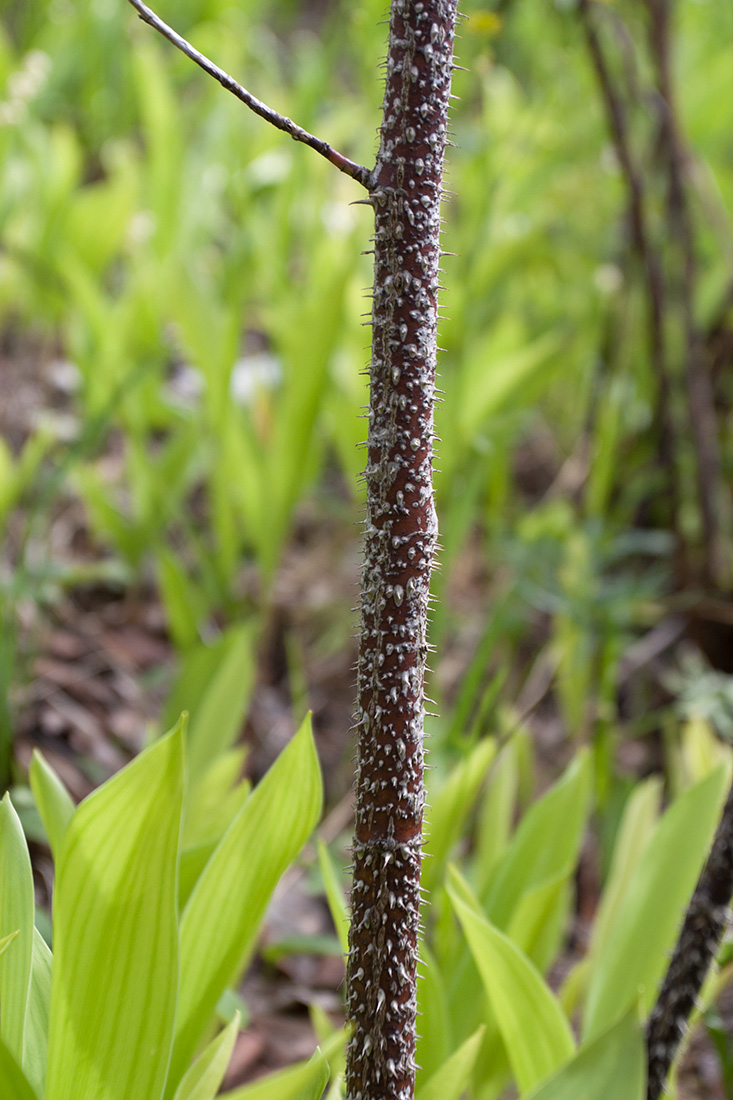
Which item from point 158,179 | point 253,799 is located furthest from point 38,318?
point 253,799

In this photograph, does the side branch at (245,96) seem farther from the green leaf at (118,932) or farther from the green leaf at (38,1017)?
the green leaf at (38,1017)

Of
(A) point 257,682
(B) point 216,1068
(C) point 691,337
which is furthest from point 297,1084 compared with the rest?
(C) point 691,337

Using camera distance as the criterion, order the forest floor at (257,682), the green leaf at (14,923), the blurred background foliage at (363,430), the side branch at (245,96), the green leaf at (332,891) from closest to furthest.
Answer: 1. the side branch at (245,96)
2. the green leaf at (14,923)
3. the green leaf at (332,891)
4. the forest floor at (257,682)
5. the blurred background foliage at (363,430)

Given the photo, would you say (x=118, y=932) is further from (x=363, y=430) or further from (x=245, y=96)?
(x=363, y=430)

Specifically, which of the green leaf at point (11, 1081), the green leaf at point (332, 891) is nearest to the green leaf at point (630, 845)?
the green leaf at point (332, 891)

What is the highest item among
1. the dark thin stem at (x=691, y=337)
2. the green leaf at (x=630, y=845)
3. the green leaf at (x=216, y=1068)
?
the dark thin stem at (x=691, y=337)

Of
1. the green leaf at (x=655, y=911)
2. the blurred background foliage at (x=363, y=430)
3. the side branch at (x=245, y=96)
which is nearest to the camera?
the side branch at (x=245, y=96)

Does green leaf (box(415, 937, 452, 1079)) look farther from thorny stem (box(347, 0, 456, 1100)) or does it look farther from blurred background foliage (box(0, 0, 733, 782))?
blurred background foliage (box(0, 0, 733, 782))

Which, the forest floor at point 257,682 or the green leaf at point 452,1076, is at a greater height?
the forest floor at point 257,682
